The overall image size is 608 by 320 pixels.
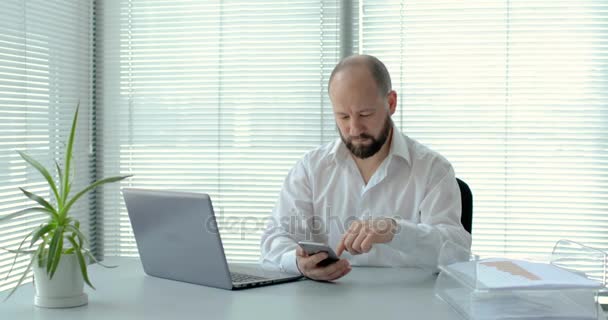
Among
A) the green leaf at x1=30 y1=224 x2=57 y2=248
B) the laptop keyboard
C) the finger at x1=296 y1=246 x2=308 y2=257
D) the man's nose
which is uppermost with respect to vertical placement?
the man's nose

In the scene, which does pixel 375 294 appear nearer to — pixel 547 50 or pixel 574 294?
pixel 574 294

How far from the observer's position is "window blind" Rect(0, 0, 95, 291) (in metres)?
2.93

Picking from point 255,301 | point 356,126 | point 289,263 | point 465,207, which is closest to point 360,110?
point 356,126

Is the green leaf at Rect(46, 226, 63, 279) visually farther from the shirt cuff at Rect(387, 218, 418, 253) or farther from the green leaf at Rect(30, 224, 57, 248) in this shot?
Result: the shirt cuff at Rect(387, 218, 418, 253)

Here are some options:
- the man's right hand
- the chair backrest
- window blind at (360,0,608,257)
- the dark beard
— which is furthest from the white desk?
window blind at (360,0,608,257)

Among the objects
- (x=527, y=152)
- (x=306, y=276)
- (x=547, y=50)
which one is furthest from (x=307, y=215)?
(x=547, y=50)

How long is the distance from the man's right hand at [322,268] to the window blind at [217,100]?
1.60 metres

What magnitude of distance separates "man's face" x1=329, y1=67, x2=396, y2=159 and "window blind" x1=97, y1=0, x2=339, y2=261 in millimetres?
995

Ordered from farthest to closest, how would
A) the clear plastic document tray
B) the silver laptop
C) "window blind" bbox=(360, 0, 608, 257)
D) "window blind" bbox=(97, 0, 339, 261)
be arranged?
1. "window blind" bbox=(97, 0, 339, 261)
2. "window blind" bbox=(360, 0, 608, 257)
3. the silver laptop
4. the clear plastic document tray

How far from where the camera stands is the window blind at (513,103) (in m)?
3.22

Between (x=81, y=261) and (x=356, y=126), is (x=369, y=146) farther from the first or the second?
(x=81, y=261)

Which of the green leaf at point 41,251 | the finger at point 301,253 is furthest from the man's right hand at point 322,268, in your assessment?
the green leaf at point 41,251

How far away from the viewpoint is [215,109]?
3588mm

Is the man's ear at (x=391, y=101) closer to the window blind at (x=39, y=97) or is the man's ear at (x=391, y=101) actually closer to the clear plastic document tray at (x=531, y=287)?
the clear plastic document tray at (x=531, y=287)
